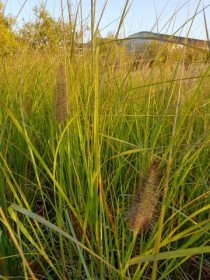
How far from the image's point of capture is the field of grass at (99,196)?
47cm

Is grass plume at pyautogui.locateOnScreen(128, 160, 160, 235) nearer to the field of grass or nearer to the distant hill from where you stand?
the field of grass

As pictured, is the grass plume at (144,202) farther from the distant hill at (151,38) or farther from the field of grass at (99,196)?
the distant hill at (151,38)

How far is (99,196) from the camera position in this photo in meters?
0.66

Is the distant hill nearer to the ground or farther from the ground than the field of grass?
farther from the ground

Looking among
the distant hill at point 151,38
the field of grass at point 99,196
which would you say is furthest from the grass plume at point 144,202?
the distant hill at point 151,38

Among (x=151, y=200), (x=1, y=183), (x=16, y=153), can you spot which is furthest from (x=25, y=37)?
(x=151, y=200)

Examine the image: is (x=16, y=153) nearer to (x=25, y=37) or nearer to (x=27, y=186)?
(x=27, y=186)

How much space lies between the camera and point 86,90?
860 millimetres

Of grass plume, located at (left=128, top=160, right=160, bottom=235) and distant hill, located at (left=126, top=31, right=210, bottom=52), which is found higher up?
distant hill, located at (left=126, top=31, right=210, bottom=52)

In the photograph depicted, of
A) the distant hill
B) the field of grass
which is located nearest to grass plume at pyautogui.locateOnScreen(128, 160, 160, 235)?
the field of grass

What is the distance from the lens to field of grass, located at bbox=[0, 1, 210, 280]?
47cm

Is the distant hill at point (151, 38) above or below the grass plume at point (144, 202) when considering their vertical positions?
above

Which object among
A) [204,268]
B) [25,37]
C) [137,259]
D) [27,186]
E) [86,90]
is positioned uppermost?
[25,37]

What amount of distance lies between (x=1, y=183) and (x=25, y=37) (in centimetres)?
160
